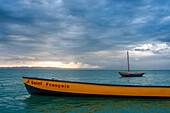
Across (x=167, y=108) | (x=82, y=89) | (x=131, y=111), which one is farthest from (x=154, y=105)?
(x=82, y=89)

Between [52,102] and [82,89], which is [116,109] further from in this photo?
[52,102]

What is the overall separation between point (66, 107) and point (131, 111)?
4998 millimetres

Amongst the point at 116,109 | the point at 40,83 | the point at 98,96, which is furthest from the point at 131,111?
the point at 40,83

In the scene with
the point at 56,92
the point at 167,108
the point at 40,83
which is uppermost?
the point at 40,83

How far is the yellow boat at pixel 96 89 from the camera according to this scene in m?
11.8

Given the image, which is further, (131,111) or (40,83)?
(40,83)

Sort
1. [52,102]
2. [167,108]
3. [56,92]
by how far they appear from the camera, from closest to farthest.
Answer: [167,108], [52,102], [56,92]

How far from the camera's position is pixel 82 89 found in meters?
12.0

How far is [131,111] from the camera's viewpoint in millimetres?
9453

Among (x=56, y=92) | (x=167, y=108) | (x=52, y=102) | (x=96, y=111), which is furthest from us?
(x=56, y=92)

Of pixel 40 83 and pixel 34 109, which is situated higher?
pixel 40 83

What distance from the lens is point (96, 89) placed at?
468 inches

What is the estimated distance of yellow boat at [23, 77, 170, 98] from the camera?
11.8 metres

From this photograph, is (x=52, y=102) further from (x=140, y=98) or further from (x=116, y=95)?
(x=140, y=98)
